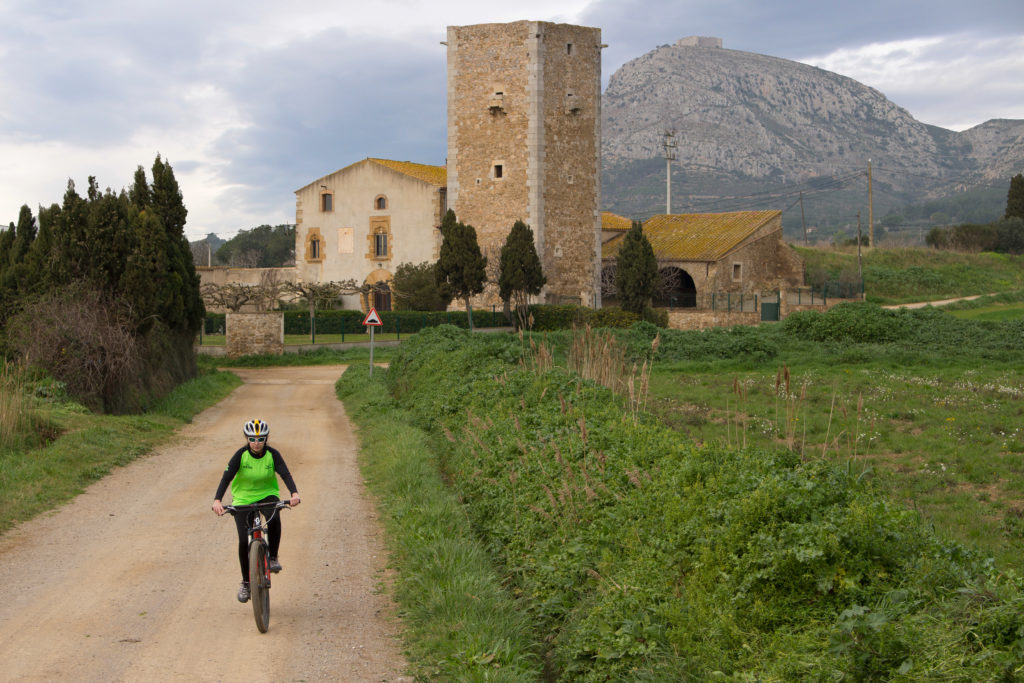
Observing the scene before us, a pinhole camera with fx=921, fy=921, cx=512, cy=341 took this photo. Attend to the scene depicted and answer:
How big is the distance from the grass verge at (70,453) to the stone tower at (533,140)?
27.7 m

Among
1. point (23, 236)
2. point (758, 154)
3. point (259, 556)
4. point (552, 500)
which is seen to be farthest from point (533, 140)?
point (758, 154)

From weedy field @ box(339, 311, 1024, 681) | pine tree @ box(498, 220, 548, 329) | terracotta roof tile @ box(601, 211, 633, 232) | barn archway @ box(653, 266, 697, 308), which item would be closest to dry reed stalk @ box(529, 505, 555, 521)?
weedy field @ box(339, 311, 1024, 681)

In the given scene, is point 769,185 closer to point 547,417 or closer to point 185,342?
point 185,342

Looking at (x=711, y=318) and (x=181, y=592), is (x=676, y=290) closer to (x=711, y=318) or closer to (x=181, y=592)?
(x=711, y=318)

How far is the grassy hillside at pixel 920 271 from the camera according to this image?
56.2m

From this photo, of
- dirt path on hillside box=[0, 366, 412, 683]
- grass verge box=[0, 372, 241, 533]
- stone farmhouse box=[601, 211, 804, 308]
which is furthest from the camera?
stone farmhouse box=[601, 211, 804, 308]

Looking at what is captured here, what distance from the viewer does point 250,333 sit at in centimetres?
3400

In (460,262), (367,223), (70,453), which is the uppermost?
(367,223)

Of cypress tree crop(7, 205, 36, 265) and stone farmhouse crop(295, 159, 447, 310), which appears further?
stone farmhouse crop(295, 159, 447, 310)

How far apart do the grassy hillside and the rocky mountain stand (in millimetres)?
68044

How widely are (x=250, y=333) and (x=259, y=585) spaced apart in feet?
94.4

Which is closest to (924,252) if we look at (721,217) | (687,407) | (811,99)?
(721,217)

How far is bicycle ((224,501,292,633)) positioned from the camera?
254 inches

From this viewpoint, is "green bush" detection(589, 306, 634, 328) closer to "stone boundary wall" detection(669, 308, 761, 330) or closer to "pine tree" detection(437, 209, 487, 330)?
"pine tree" detection(437, 209, 487, 330)
